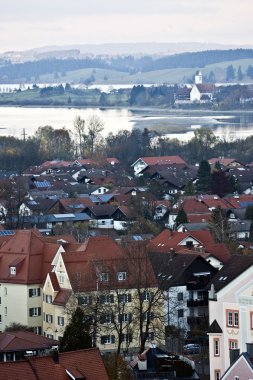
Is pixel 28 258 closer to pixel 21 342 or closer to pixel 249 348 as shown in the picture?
pixel 21 342

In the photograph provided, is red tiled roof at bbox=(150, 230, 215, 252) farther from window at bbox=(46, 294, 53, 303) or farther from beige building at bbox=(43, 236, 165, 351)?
beige building at bbox=(43, 236, 165, 351)

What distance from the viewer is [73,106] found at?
152 metres

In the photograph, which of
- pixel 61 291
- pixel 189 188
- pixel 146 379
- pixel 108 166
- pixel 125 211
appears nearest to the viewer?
pixel 146 379

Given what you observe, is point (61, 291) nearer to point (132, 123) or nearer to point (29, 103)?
point (132, 123)

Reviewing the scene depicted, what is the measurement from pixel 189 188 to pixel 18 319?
24991 mm

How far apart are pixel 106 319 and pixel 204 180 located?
28265mm

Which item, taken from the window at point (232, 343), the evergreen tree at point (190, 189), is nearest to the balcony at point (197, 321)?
the window at point (232, 343)

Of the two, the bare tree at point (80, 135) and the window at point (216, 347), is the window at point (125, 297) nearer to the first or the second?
the window at point (216, 347)

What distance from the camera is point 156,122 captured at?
350 ft

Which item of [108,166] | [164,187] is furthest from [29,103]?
[164,187]

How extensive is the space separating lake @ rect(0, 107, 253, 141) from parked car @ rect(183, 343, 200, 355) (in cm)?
5330

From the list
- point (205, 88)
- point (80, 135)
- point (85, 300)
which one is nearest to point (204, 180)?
point (80, 135)

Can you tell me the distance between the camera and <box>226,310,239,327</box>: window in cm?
1727

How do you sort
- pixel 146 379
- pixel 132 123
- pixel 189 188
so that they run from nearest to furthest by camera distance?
pixel 146 379 → pixel 189 188 → pixel 132 123
